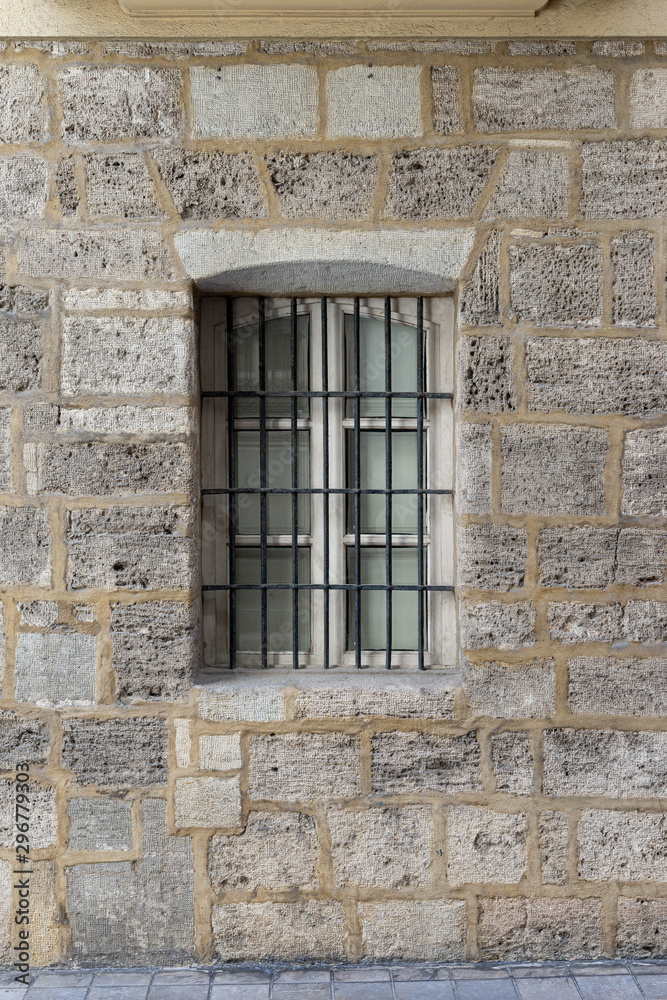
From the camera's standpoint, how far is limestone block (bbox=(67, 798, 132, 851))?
2406 millimetres

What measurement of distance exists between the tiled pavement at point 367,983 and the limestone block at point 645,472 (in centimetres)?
157

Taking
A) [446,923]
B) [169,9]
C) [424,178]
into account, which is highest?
[169,9]

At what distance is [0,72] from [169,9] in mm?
638

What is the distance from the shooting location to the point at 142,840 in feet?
7.89

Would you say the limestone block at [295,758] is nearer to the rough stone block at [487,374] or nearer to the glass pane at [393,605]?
the glass pane at [393,605]

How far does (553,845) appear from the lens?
2.40 m

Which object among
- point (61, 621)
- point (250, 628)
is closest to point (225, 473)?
point (250, 628)

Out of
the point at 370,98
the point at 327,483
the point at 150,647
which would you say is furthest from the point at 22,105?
the point at 150,647

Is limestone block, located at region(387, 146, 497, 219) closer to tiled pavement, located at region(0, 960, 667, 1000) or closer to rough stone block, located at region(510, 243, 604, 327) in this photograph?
rough stone block, located at region(510, 243, 604, 327)

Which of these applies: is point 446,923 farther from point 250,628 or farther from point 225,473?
point 225,473

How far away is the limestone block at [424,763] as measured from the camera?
2.41 metres

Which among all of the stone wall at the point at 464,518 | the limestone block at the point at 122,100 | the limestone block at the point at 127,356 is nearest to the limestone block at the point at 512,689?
the stone wall at the point at 464,518

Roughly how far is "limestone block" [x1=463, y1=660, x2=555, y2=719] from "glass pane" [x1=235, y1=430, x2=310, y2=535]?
2.78 feet

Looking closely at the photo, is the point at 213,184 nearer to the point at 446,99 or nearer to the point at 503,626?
the point at 446,99
